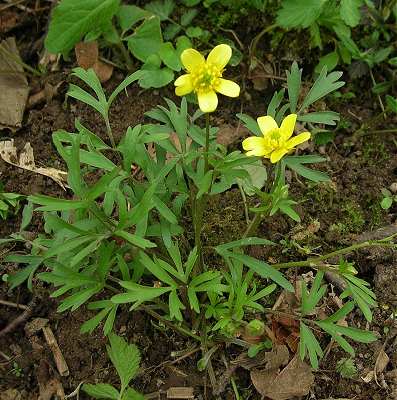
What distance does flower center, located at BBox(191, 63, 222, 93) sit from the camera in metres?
1.65

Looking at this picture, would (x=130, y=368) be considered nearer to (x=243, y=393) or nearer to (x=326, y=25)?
(x=243, y=393)

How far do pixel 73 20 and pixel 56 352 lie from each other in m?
1.34

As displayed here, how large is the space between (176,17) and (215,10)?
18cm

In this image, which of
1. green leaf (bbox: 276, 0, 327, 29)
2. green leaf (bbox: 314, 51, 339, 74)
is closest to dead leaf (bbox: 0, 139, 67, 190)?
green leaf (bbox: 276, 0, 327, 29)

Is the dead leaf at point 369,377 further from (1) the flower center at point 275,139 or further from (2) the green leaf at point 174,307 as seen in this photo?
(1) the flower center at point 275,139

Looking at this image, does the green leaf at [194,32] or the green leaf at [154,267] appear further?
the green leaf at [194,32]

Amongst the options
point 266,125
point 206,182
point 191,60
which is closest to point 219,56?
point 191,60

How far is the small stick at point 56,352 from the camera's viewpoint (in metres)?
2.16

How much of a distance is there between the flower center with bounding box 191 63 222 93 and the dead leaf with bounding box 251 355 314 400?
101cm

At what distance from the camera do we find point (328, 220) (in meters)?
2.46

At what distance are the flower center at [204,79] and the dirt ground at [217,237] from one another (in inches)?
32.7

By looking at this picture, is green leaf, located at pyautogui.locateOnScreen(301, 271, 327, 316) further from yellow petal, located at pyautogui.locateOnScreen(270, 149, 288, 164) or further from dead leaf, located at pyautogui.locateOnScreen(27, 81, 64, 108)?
dead leaf, located at pyautogui.locateOnScreen(27, 81, 64, 108)

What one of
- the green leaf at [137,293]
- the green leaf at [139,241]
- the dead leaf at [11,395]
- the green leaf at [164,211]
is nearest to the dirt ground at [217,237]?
the dead leaf at [11,395]

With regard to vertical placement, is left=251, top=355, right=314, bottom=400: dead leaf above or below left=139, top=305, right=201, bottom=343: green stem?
below
